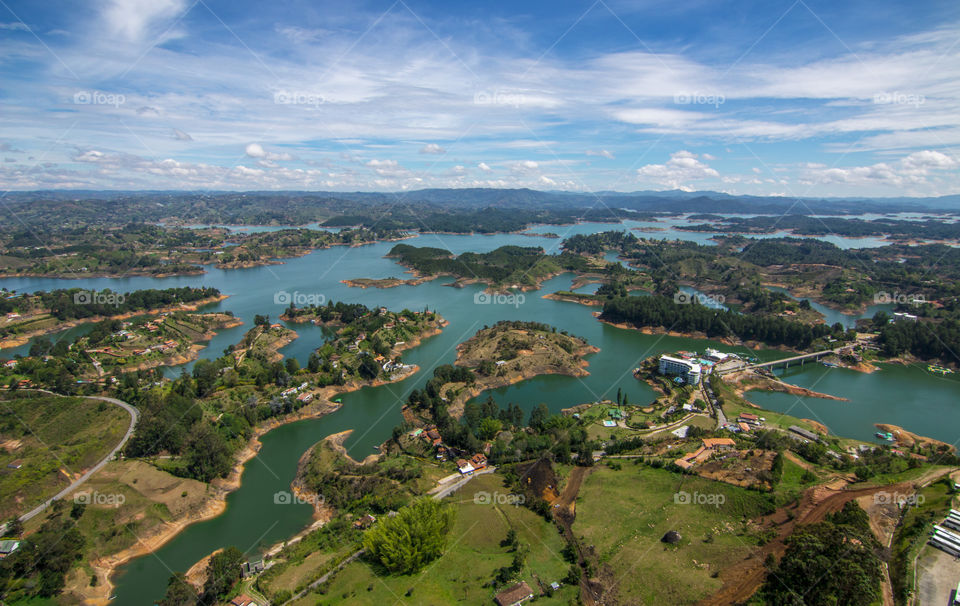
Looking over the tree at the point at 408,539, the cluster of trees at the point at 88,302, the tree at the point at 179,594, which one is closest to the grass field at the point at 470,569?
the tree at the point at 408,539

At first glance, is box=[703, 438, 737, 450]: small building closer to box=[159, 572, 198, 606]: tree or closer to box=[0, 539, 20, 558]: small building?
box=[159, 572, 198, 606]: tree

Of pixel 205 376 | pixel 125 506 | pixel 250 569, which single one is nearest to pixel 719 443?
pixel 250 569

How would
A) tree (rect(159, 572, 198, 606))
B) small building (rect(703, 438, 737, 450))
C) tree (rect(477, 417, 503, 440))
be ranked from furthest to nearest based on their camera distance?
tree (rect(477, 417, 503, 440)), small building (rect(703, 438, 737, 450)), tree (rect(159, 572, 198, 606))

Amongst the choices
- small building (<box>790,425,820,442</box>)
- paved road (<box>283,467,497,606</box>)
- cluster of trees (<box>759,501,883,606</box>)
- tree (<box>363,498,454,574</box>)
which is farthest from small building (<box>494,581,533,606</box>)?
small building (<box>790,425,820,442</box>)

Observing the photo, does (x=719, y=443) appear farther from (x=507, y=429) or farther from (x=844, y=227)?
(x=844, y=227)

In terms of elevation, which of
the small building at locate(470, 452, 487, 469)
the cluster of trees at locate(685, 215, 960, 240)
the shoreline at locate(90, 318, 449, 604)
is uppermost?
the cluster of trees at locate(685, 215, 960, 240)

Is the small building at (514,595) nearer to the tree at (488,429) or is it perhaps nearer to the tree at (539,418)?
the tree at (488,429)

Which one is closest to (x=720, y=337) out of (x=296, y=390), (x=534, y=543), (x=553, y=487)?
(x=553, y=487)
